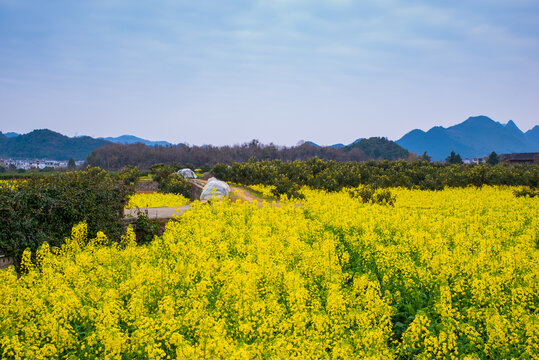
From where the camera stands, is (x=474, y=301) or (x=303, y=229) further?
(x=303, y=229)

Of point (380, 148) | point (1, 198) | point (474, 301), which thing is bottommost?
point (474, 301)

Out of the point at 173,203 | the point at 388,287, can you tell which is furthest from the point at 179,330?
the point at 173,203

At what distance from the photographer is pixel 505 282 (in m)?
6.26

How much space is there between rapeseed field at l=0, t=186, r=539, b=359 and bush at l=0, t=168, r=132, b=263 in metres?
0.76

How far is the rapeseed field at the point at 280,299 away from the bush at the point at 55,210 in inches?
29.8

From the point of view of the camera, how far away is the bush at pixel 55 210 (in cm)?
809

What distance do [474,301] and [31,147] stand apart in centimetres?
15522

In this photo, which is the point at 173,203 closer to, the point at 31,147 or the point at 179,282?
the point at 179,282

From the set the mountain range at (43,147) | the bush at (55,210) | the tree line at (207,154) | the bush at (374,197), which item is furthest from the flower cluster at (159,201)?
the mountain range at (43,147)

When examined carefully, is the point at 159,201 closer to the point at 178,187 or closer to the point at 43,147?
the point at 178,187

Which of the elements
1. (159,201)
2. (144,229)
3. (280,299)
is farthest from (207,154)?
(280,299)

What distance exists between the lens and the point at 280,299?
5.58 metres

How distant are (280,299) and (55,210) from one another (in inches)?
251

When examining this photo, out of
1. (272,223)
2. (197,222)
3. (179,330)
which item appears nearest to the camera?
(179,330)
